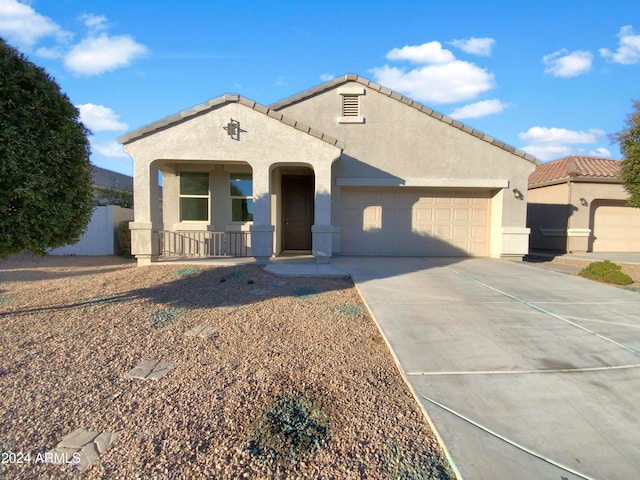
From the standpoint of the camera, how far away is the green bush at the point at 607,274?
770 cm

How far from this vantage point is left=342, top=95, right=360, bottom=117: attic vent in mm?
11445

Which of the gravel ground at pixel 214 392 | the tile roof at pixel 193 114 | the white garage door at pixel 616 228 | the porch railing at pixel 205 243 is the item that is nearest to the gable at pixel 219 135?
the tile roof at pixel 193 114

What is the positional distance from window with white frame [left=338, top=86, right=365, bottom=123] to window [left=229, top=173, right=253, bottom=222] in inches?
145

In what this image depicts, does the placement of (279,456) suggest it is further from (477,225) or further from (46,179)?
(477,225)

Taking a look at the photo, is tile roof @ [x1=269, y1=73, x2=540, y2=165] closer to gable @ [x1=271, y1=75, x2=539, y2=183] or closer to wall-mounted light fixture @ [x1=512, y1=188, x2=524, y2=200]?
gable @ [x1=271, y1=75, x2=539, y2=183]

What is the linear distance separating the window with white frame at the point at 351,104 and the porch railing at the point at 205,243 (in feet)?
16.4

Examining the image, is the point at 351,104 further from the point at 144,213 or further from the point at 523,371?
the point at 523,371

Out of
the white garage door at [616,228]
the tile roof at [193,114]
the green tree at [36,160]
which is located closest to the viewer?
the green tree at [36,160]

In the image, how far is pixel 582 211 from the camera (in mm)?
14617

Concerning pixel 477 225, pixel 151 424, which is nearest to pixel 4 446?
pixel 151 424

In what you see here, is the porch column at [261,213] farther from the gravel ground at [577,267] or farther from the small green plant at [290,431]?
the gravel ground at [577,267]

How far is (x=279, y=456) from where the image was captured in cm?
232

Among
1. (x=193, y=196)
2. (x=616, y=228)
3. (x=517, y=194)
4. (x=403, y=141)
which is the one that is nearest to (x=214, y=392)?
(x=193, y=196)

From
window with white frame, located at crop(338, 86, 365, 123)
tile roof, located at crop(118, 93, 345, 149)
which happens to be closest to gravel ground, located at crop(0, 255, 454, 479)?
tile roof, located at crop(118, 93, 345, 149)
